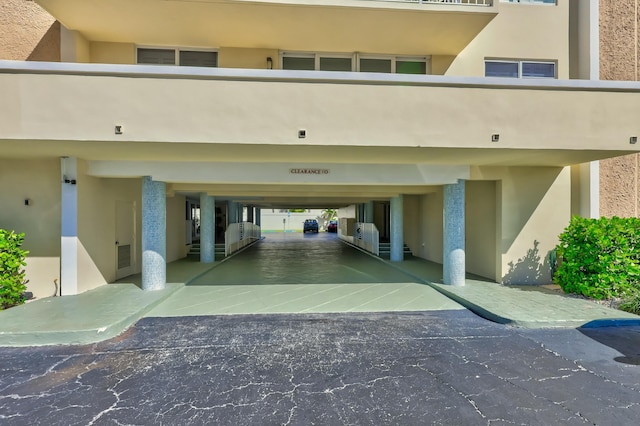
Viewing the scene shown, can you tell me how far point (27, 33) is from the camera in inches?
371

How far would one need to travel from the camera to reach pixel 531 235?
9.76 m

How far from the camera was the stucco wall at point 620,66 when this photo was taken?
10141 millimetres

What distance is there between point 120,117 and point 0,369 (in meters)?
4.45

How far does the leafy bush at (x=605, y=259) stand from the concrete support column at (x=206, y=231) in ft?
42.1

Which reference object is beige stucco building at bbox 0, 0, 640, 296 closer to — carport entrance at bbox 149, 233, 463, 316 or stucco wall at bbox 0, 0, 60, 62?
stucco wall at bbox 0, 0, 60, 62

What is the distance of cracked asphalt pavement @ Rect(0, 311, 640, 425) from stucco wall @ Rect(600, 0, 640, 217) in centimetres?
578

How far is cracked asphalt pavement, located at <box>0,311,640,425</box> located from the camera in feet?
12.0

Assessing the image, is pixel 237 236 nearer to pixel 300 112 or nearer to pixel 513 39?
pixel 300 112

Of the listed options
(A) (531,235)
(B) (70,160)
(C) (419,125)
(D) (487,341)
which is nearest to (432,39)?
(C) (419,125)

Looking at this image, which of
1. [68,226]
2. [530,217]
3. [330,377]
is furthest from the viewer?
[530,217]

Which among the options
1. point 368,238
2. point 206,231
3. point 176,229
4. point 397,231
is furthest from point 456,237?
point 176,229

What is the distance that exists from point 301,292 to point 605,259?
764cm

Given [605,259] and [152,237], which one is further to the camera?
[152,237]

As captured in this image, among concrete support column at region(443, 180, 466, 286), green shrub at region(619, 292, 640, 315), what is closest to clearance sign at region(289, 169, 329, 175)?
concrete support column at region(443, 180, 466, 286)
